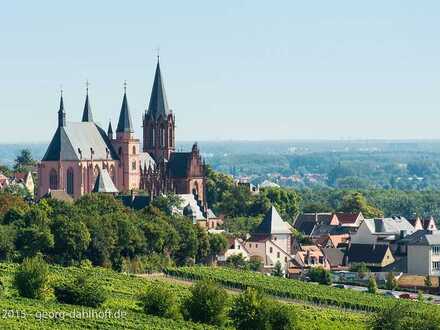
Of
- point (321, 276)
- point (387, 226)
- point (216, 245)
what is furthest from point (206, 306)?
point (387, 226)

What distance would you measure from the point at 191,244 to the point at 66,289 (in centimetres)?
2896

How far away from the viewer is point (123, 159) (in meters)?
124

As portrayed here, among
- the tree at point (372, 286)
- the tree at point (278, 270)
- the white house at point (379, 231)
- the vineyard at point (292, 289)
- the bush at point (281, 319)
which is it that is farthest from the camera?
the white house at point (379, 231)

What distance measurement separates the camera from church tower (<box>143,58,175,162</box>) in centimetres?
12688

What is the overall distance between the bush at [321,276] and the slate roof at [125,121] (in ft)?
117

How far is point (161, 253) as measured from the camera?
295ft

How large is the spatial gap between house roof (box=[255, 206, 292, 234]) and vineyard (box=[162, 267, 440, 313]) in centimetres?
1456

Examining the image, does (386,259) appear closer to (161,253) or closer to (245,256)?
(245,256)

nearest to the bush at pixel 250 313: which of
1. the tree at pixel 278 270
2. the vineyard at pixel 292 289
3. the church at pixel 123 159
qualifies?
the vineyard at pixel 292 289

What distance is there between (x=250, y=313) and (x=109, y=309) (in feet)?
18.7

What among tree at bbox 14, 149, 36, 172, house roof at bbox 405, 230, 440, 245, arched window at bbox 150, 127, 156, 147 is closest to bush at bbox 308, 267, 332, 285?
house roof at bbox 405, 230, 440, 245

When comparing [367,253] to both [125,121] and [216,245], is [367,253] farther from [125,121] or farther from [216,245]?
[125,121]

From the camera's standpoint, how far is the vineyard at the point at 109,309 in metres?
57.6

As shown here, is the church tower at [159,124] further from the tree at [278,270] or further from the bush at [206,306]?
the bush at [206,306]
